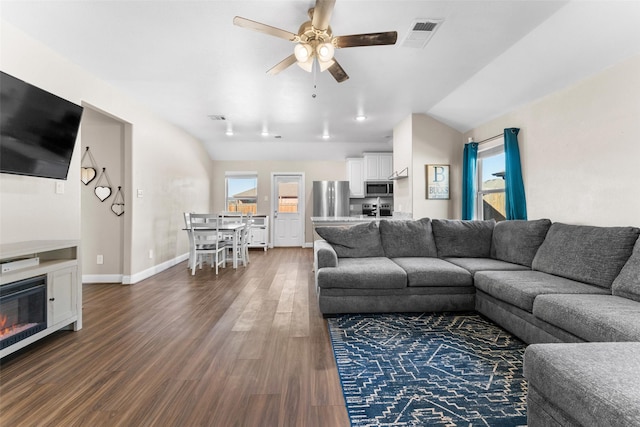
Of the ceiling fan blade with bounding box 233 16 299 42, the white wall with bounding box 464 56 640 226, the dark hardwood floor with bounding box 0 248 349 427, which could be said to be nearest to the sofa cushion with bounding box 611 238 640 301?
the white wall with bounding box 464 56 640 226

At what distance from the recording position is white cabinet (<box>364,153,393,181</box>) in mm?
7688

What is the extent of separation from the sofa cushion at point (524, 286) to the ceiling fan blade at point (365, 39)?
7.04 ft

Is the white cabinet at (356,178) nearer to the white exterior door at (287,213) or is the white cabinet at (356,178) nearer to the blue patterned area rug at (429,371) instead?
the white exterior door at (287,213)

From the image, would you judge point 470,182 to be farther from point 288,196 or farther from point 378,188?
point 288,196

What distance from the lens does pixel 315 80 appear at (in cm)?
367

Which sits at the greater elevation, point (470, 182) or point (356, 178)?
point (356, 178)

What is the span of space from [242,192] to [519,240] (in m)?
6.83

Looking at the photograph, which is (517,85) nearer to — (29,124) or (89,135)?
(29,124)

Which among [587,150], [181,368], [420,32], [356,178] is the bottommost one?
[181,368]

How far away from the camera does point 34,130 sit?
2.50 meters

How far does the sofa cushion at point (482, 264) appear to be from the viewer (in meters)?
2.96

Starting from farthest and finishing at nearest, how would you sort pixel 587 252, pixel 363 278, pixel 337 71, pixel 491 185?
pixel 491 185
pixel 363 278
pixel 337 71
pixel 587 252

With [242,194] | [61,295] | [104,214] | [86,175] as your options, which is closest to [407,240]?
[61,295]

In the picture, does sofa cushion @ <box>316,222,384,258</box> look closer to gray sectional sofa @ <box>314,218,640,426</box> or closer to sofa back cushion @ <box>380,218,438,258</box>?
gray sectional sofa @ <box>314,218,640,426</box>
